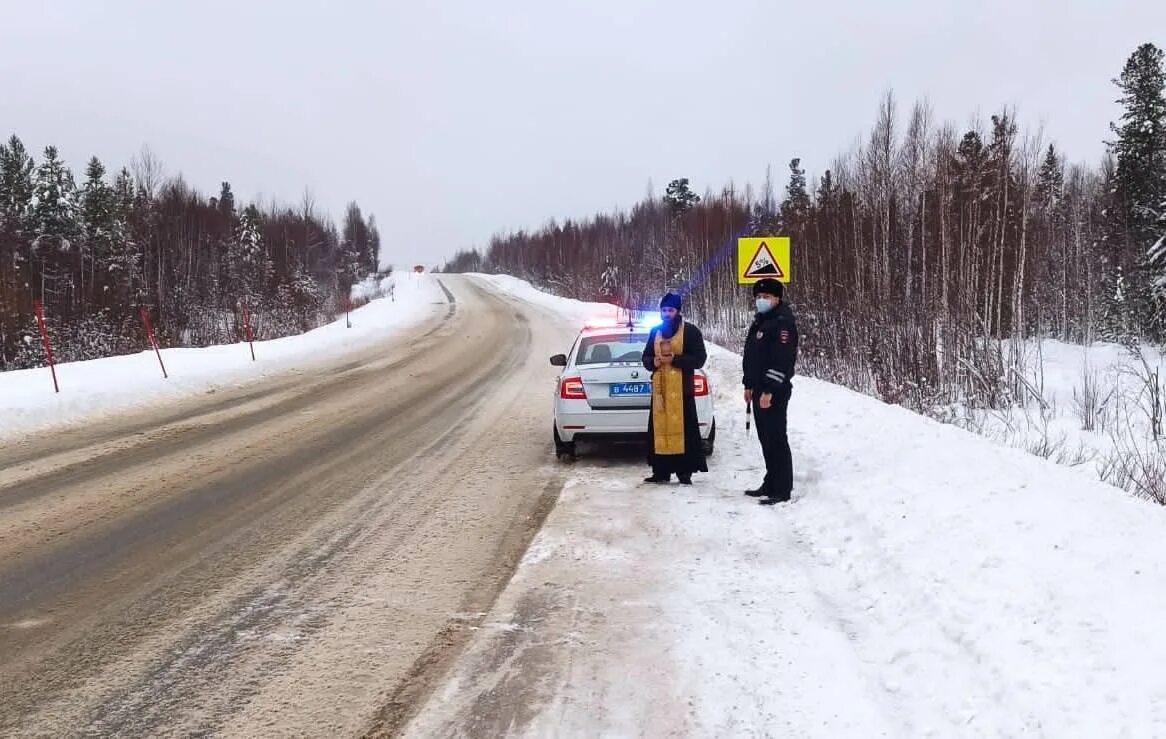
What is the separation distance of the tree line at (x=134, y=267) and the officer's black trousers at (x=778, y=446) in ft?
88.7

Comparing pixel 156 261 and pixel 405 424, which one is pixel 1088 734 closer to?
pixel 405 424

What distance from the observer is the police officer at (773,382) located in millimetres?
5887

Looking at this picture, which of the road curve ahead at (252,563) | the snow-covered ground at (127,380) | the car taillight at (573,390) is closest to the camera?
the road curve ahead at (252,563)

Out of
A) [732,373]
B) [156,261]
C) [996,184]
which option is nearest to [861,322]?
[732,373]

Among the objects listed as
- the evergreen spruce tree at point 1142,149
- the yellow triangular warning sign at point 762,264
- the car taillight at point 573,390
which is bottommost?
the car taillight at point 573,390

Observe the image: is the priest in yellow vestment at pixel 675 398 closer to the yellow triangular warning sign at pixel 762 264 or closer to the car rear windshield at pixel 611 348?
the car rear windshield at pixel 611 348

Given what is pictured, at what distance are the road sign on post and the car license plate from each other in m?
5.42

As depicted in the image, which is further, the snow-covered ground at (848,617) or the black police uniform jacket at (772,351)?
the black police uniform jacket at (772,351)

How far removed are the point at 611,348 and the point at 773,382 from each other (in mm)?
2615

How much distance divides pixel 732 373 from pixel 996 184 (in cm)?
862

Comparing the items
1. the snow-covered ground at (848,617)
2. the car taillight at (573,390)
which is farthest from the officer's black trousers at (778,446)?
the car taillight at (573,390)

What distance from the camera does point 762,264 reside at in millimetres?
12180

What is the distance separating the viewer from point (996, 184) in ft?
53.7

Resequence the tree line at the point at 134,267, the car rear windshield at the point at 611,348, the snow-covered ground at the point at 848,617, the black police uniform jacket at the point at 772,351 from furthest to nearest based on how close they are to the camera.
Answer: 1. the tree line at the point at 134,267
2. the car rear windshield at the point at 611,348
3. the black police uniform jacket at the point at 772,351
4. the snow-covered ground at the point at 848,617
